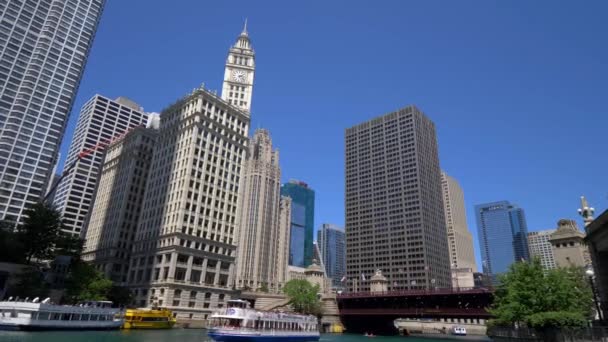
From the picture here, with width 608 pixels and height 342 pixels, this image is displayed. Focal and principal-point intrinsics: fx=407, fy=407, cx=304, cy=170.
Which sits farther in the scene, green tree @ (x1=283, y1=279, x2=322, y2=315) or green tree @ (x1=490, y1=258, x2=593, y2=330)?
green tree @ (x1=283, y1=279, x2=322, y2=315)

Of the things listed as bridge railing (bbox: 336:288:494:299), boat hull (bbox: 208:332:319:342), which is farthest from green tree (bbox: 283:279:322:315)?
boat hull (bbox: 208:332:319:342)

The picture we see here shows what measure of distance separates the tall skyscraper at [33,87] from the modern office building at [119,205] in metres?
21.8

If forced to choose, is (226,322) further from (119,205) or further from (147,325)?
(119,205)

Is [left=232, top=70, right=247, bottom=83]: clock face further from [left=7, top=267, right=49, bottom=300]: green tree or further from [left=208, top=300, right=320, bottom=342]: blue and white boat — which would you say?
[left=208, top=300, right=320, bottom=342]: blue and white boat

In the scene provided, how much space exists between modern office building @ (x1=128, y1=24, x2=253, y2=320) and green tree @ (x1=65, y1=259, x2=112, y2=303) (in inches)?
504

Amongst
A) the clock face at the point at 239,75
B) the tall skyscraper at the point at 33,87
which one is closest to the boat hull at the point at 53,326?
the tall skyscraper at the point at 33,87

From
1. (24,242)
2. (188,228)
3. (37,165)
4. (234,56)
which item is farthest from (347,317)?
(37,165)

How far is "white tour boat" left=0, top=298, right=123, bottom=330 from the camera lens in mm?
55750

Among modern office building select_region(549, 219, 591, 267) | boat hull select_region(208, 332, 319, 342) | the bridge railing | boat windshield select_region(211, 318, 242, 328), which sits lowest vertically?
boat hull select_region(208, 332, 319, 342)

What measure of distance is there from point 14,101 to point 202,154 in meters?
78.8

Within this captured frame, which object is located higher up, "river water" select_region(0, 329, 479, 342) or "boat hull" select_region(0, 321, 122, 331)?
"boat hull" select_region(0, 321, 122, 331)

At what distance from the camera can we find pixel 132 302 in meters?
99.1

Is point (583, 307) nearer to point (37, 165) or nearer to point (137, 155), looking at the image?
point (137, 155)

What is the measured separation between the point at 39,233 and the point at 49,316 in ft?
123
